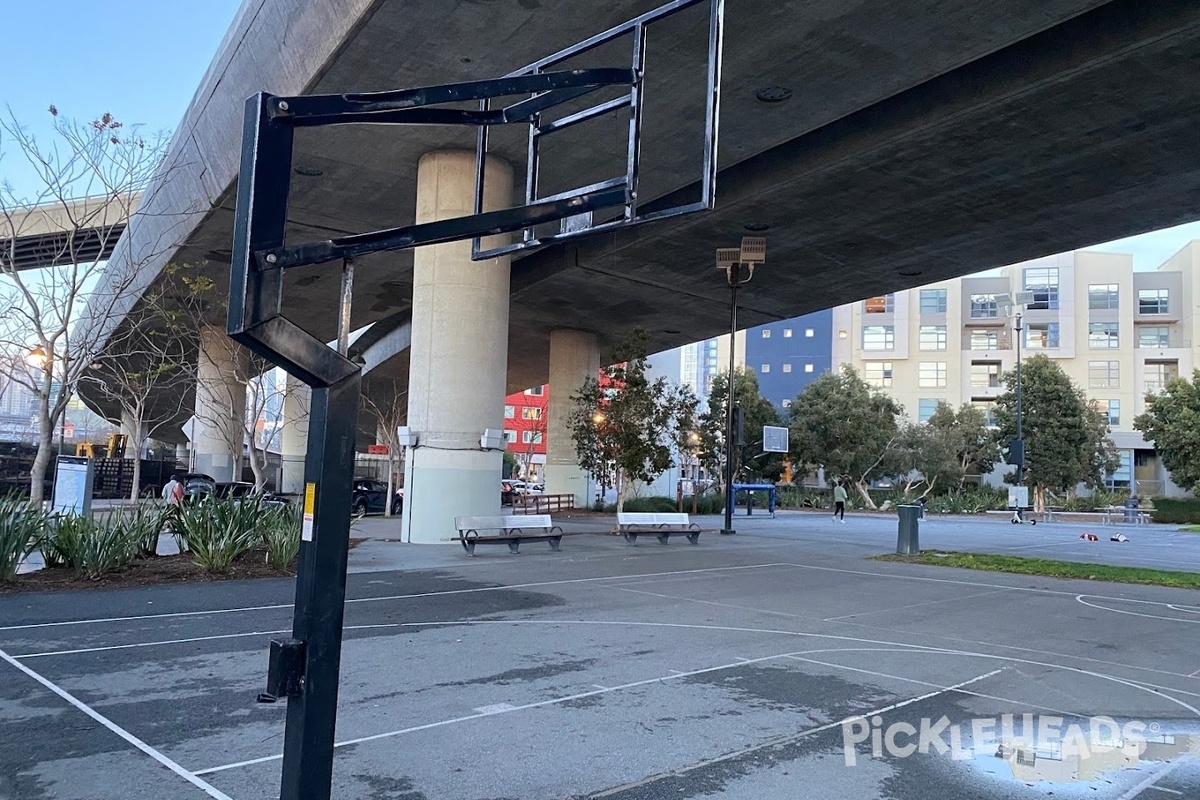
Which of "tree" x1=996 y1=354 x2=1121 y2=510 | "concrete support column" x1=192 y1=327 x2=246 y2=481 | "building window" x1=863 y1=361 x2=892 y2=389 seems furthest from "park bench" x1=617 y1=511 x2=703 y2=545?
"building window" x1=863 y1=361 x2=892 y2=389

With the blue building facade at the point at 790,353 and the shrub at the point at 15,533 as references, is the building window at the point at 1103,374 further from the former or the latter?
the shrub at the point at 15,533

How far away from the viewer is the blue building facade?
282 feet

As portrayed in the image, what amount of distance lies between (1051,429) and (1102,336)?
28631mm

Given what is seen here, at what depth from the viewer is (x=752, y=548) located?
22359 mm

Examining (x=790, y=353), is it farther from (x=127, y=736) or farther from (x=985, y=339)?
(x=127, y=736)

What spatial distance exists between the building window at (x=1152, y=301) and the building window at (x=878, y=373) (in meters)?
19.4

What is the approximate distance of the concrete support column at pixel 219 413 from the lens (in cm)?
3500

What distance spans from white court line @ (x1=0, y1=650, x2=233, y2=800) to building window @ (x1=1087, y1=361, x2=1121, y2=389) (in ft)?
255

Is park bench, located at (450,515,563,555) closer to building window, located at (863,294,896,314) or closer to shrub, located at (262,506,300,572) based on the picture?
shrub, located at (262,506,300,572)

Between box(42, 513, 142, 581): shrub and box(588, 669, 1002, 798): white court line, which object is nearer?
box(588, 669, 1002, 798): white court line

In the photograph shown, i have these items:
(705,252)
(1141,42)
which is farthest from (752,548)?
(1141,42)

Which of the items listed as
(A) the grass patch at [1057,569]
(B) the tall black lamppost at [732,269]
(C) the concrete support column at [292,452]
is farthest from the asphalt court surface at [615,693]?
(C) the concrete support column at [292,452]

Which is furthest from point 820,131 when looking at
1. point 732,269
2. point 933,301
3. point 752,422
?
point 933,301

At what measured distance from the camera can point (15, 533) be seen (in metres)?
12.7
